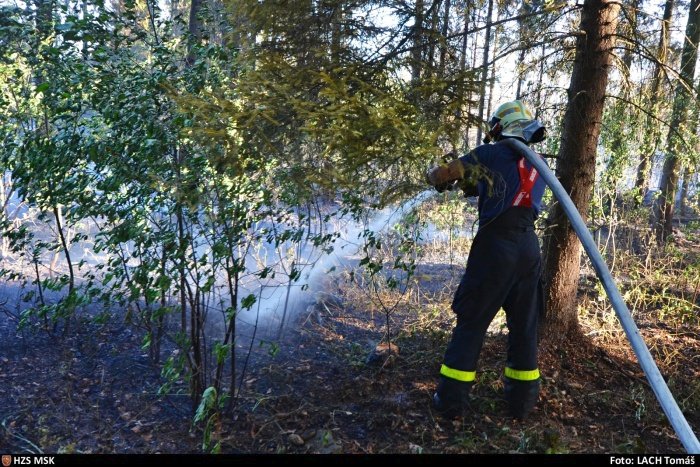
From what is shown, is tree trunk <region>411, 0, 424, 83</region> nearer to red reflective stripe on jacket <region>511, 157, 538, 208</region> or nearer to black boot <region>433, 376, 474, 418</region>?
red reflective stripe on jacket <region>511, 157, 538, 208</region>

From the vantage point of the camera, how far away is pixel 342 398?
395cm

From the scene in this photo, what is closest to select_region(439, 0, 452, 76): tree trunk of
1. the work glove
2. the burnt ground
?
the work glove

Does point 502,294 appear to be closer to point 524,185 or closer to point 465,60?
point 524,185

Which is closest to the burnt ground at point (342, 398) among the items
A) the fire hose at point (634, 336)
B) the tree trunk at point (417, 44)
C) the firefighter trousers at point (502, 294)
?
the firefighter trousers at point (502, 294)

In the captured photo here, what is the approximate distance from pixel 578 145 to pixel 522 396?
2.04 m

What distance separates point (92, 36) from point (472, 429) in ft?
11.8

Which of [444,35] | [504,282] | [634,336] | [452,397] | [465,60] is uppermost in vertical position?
[444,35]

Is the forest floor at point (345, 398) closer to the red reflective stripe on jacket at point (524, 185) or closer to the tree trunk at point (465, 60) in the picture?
the red reflective stripe on jacket at point (524, 185)

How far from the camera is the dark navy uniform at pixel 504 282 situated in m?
3.49

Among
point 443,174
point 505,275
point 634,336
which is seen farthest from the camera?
point 505,275

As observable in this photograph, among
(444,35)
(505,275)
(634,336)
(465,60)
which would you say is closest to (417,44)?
(444,35)

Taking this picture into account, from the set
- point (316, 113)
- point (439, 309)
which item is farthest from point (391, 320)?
point (316, 113)

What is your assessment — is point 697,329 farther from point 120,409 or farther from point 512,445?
point 120,409

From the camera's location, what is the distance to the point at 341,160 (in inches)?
116
